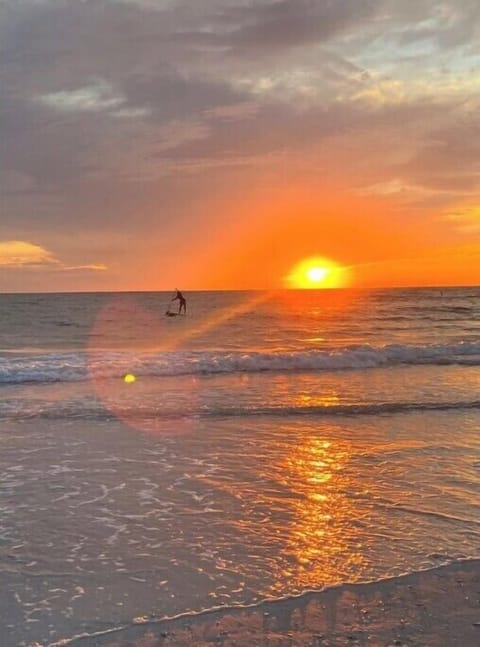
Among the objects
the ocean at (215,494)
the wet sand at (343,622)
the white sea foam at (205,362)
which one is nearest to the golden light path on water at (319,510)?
the ocean at (215,494)

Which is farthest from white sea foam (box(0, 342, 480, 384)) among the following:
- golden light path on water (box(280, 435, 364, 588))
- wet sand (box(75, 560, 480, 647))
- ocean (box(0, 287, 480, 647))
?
wet sand (box(75, 560, 480, 647))

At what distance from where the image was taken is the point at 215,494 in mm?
6738

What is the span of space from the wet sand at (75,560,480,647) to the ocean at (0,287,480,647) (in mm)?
156

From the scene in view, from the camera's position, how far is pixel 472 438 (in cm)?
941

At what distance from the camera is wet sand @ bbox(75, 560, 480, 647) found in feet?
12.2

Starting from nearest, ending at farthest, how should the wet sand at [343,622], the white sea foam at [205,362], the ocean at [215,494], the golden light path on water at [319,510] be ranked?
the wet sand at [343,622] → the ocean at [215,494] → the golden light path on water at [319,510] → the white sea foam at [205,362]

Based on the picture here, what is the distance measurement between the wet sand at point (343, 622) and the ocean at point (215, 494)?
16 cm

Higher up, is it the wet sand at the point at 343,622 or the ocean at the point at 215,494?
the wet sand at the point at 343,622

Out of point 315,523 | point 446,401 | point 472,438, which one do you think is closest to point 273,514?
point 315,523

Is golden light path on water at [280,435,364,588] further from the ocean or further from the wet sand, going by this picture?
the wet sand

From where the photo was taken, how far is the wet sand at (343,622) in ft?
12.2

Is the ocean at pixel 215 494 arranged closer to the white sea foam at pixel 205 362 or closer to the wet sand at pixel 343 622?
the wet sand at pixel 343 622

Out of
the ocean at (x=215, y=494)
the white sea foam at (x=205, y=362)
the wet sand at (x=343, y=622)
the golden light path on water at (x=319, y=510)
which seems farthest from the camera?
the white sea foam at (x=205, y=362)

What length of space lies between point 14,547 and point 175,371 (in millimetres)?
13367
